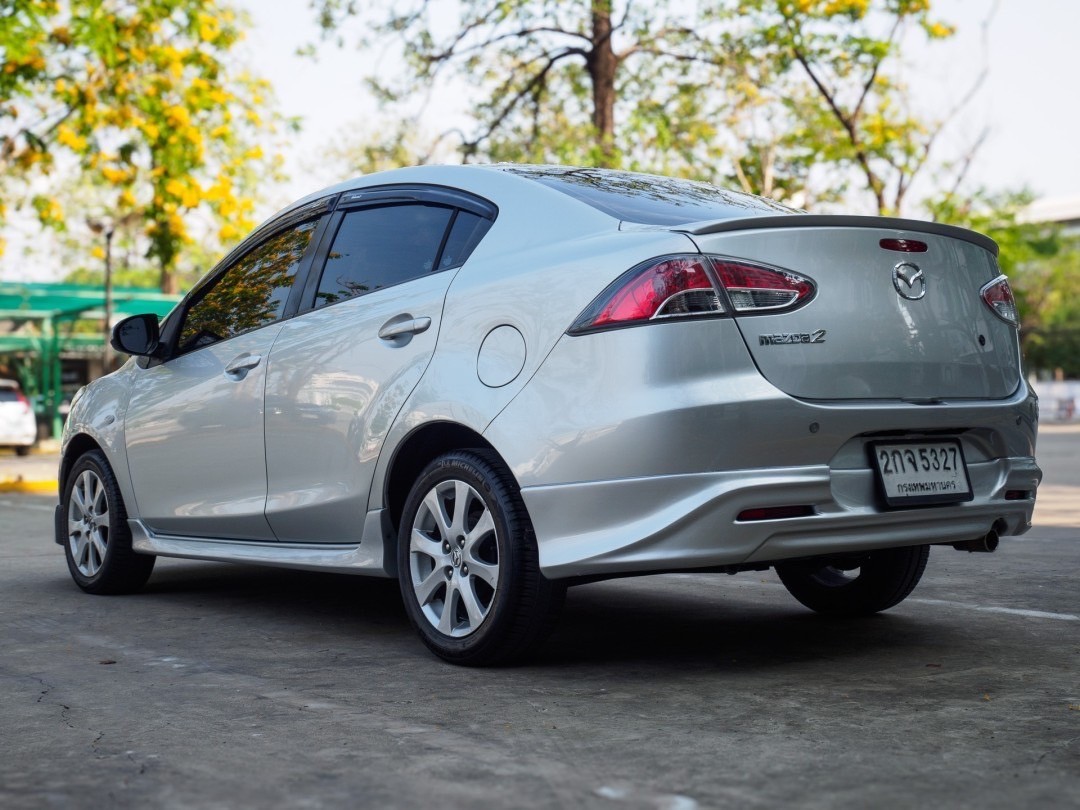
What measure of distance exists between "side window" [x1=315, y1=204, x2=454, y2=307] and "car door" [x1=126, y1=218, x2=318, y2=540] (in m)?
0.25

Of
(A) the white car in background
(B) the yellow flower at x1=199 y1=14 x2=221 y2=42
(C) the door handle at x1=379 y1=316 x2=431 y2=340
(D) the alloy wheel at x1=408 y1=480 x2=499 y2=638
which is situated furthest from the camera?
(A) the white car in background

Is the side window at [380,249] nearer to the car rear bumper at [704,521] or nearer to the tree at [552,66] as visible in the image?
the car rear bumper at [704,521]

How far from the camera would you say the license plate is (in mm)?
4262

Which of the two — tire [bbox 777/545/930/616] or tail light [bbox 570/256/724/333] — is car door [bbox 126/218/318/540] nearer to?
tail light [bbox 570/256/724/333]

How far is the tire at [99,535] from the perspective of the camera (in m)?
6.60

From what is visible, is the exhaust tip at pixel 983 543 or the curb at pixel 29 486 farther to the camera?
the curb at pixel 29 486

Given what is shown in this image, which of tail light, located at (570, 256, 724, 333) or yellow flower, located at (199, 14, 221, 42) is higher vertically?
yellow flower, located at (199, 14, 221, 42)

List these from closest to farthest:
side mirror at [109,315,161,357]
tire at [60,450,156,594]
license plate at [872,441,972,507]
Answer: license plate at [872,441,972,507] → side mirror at [109,315,161,357] → tire at [60,450,156,594]

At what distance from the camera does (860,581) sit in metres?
5.67

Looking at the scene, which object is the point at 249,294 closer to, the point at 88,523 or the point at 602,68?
the point at 88,523

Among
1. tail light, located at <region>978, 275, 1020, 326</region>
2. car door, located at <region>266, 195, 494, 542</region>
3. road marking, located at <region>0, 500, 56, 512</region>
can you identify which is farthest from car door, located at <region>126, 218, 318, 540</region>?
road marking, located at <region>0, 500, 56, 512</region>

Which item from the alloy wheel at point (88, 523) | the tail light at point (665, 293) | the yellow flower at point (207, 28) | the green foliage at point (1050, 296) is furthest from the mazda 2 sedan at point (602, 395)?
the green foliage at point (1050, 296)

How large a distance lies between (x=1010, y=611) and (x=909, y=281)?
6.30 ft

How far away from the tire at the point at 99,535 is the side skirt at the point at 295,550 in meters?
0.13
